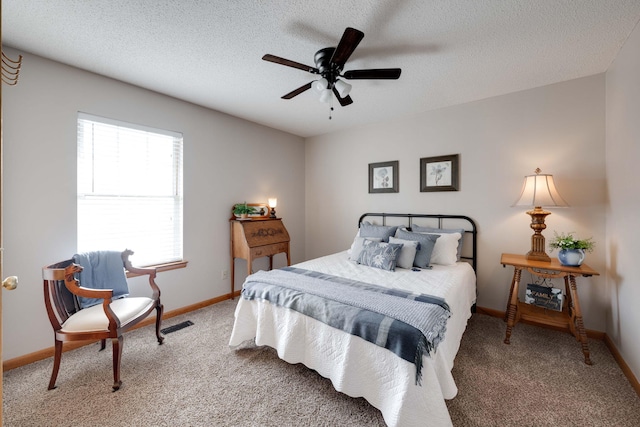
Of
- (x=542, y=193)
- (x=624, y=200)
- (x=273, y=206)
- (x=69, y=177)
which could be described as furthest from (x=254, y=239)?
(x=624, y=200)

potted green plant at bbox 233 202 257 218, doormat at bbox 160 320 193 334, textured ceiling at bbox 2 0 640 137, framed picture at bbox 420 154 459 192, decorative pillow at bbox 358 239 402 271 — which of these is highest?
textured ceiling at bbox 2 0 640 137

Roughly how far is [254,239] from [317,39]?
8.04ft

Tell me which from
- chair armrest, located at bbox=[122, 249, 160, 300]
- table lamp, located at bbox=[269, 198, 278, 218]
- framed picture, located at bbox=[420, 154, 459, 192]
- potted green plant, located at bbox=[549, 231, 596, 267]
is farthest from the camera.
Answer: table lamp, located at bbox=[269, 198, 278, 218]

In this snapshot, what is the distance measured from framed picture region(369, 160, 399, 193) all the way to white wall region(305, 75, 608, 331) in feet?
0.28

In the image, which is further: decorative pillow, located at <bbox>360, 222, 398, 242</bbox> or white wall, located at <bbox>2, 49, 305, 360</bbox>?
decorative pillow, located at <bbox>360, 222, 398, 242</bbox>

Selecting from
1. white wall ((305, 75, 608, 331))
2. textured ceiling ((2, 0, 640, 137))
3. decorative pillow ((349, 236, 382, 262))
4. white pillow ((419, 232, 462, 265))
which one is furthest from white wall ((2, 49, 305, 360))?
white pillow ((419, 232, 462, 265))

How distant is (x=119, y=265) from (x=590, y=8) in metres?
4.08

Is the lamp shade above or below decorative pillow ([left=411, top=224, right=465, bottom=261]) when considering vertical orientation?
above

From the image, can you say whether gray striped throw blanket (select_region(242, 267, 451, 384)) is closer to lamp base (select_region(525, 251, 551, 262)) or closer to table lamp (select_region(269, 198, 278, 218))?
lamp base (select_region(525, 251, 551, 262))

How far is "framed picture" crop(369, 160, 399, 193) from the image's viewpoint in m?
3.96

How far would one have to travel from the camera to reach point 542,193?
2707 millimetres

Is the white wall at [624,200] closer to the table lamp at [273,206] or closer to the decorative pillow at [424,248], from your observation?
the decorative pillow at [424,248]

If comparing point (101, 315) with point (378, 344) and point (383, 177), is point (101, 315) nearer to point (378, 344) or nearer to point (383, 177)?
point (378, 344)

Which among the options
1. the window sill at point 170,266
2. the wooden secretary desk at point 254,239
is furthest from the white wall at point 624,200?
the window sill at point 170,266
